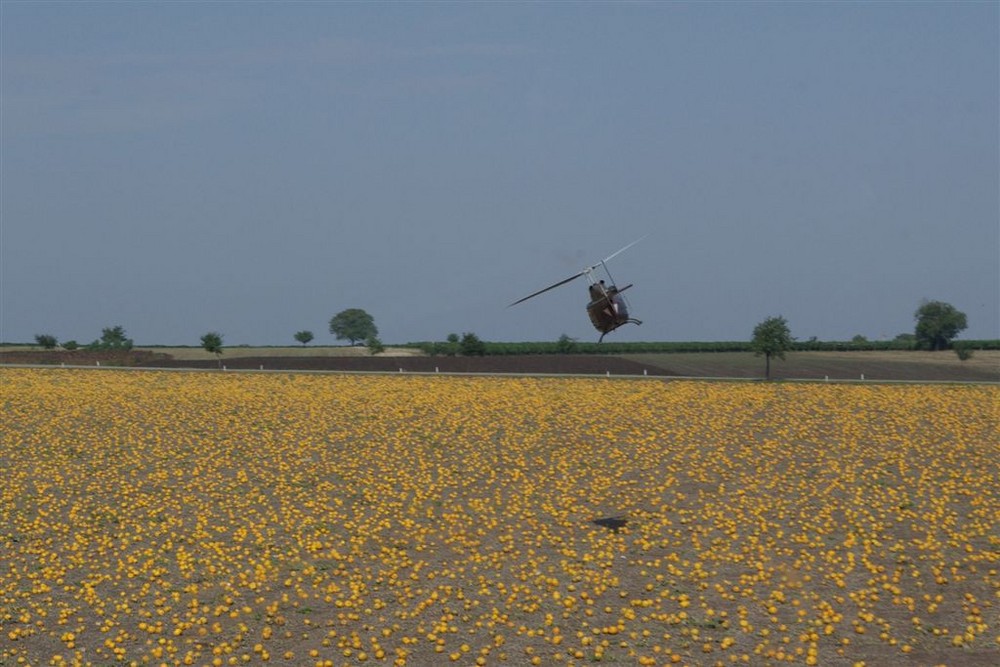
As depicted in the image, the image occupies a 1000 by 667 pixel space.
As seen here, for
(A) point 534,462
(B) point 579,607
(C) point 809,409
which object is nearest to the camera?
(B) point 579,607

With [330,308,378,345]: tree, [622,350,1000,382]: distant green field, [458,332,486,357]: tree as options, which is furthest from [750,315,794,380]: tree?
[330,308,378,345]: tree

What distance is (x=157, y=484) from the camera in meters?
36.1

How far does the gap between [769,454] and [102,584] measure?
75.8 feet

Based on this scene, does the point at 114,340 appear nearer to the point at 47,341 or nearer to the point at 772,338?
the point at 47,341

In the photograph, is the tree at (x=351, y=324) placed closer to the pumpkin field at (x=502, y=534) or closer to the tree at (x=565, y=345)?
the tree at (x=565, y=345)

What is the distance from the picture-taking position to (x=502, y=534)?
30875mm

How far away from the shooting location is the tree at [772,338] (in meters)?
80.1

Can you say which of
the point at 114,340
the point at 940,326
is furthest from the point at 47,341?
the point at 940,326

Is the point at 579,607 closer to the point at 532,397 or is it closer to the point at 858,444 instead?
the point at 858,444

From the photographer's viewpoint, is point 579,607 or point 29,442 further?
point 29,442

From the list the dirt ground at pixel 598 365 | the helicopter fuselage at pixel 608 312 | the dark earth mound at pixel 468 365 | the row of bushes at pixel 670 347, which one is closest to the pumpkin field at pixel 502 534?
the helicopter fuselage at pixel 608 312

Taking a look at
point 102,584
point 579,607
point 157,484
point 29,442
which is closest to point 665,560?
point 579,607

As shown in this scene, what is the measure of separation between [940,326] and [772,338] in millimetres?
52286

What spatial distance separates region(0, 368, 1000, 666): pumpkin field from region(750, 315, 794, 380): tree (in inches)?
1174
